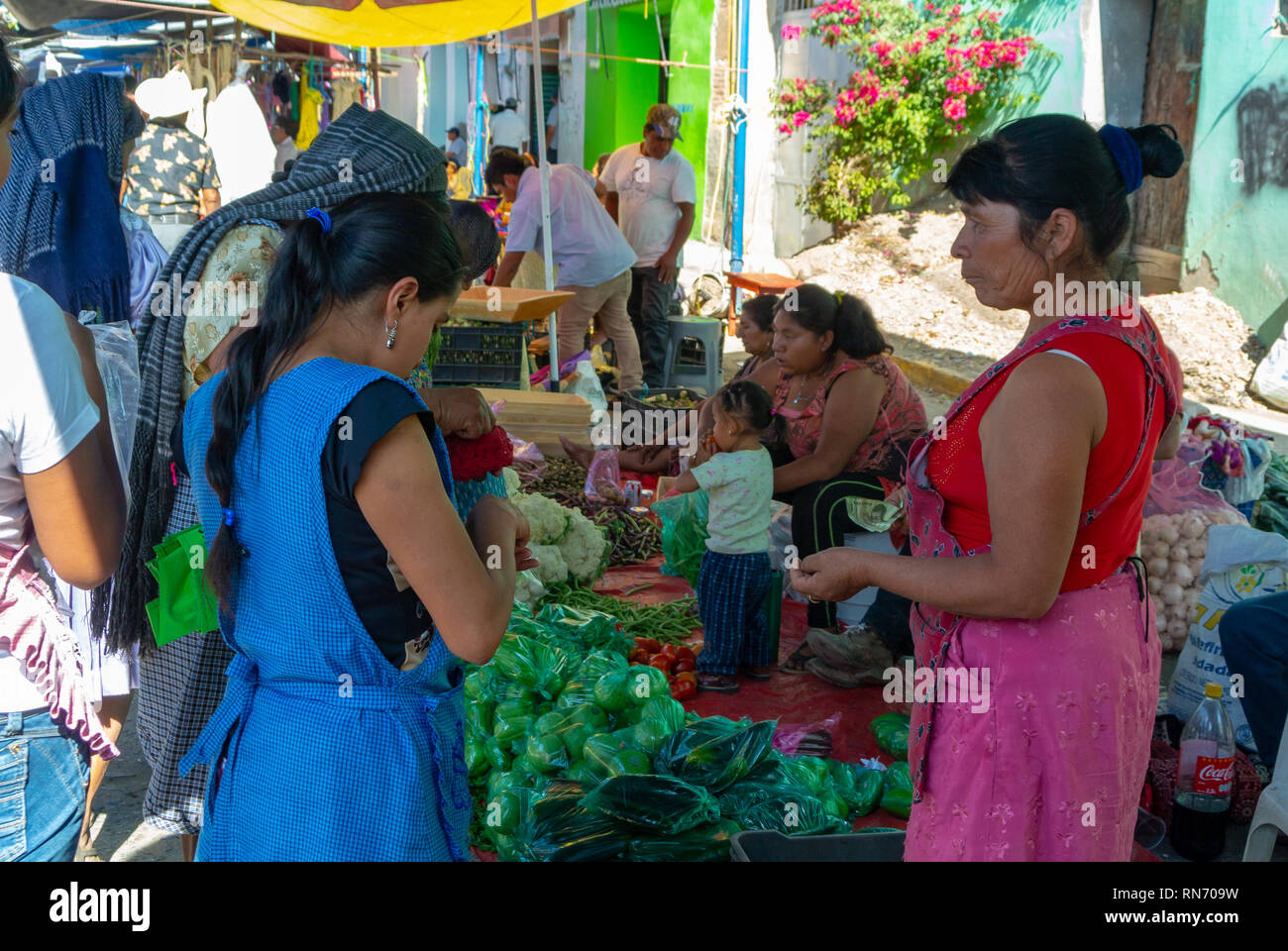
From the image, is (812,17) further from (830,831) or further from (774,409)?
(830,831)

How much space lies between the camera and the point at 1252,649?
126 inches

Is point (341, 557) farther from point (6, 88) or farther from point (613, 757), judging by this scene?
point (613, 757)

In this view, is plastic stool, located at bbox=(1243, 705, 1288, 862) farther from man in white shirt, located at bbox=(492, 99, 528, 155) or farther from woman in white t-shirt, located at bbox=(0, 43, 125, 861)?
man in white shirt, located at bbox=(492, 99, 528, 155)

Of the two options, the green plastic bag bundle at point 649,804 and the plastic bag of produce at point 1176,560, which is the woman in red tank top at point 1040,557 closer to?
the green plastic bag bundle at point 649,804

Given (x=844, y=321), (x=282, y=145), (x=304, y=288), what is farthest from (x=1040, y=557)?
(x=282, y=145)

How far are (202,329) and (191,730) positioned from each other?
2.96 ft

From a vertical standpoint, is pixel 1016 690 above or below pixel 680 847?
above

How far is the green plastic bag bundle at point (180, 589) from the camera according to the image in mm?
2076

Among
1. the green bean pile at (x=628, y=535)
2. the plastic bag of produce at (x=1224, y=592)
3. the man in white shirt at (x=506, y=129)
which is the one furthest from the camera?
the man in white shirt at (x=506, y=129)

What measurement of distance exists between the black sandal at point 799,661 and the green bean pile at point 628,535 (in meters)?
1.25

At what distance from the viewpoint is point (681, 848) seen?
2.60 m

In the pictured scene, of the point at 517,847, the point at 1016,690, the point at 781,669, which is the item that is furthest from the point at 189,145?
the point at 1016,690

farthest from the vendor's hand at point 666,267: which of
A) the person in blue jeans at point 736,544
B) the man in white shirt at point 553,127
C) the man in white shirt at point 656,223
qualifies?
the man in white shirt at point 553,127

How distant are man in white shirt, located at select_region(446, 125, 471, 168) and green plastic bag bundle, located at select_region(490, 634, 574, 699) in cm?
1297
